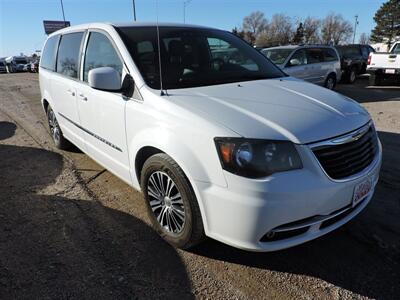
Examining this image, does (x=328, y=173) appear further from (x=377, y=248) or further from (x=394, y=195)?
(x=394, y=195)

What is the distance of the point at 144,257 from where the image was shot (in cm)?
292

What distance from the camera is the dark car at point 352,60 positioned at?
16.0 m

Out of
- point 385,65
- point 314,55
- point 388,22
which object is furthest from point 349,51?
point 388,22

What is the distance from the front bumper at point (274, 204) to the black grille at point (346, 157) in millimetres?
64

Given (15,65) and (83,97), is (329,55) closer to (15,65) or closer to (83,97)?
(83,97)

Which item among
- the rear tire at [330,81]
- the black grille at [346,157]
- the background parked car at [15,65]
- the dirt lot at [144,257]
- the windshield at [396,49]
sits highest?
the black grille at [346,157]

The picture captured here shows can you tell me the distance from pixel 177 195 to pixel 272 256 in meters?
0.93

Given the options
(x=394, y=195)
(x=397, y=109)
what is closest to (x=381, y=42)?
(x=397, y=109)

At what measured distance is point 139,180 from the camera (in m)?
3.28

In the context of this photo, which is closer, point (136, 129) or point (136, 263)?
point (136, 263)

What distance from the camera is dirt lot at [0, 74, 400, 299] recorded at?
2555mm

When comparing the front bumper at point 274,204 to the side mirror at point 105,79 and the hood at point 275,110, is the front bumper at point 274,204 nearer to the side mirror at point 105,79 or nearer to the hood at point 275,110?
the hood at point 275,110

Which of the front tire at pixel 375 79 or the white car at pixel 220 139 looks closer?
the white car at pixel 220 139

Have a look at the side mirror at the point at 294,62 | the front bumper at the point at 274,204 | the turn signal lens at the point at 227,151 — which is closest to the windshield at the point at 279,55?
the side mirror at the point at 294,62
